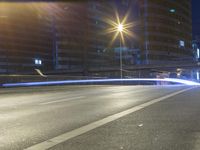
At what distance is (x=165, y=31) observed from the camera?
586 ft

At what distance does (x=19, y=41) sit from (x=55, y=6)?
25560 millimetres

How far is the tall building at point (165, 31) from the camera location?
169625 mm

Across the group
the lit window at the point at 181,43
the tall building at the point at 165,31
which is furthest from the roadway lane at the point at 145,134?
the lit window at the point at 181,43

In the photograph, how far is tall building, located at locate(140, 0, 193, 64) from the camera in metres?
170

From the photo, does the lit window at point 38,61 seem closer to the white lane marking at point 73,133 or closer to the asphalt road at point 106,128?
the asphalt road at point 106,128

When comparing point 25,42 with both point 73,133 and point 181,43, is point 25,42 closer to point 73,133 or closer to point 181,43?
point 181,43

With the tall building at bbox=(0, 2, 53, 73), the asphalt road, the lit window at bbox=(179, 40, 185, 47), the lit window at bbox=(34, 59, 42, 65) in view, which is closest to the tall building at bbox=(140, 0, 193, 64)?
the lit window at bbox=(179, 40, 185, 47)

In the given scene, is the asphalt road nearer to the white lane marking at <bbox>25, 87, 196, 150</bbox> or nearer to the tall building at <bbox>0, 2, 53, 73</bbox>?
the white lane marking at <bbox>25, 87, 196, 150</bbox>

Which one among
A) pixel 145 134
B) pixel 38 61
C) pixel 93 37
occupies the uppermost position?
pixel 93 37

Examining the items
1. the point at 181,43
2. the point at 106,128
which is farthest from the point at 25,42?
the point at 106,128

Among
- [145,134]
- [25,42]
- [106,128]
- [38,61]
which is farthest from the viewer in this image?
[38,61]

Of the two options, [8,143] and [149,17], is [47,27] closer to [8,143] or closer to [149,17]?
[149,17]

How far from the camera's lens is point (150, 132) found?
866 centimetres

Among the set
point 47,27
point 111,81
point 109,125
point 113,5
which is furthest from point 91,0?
point 109,125
